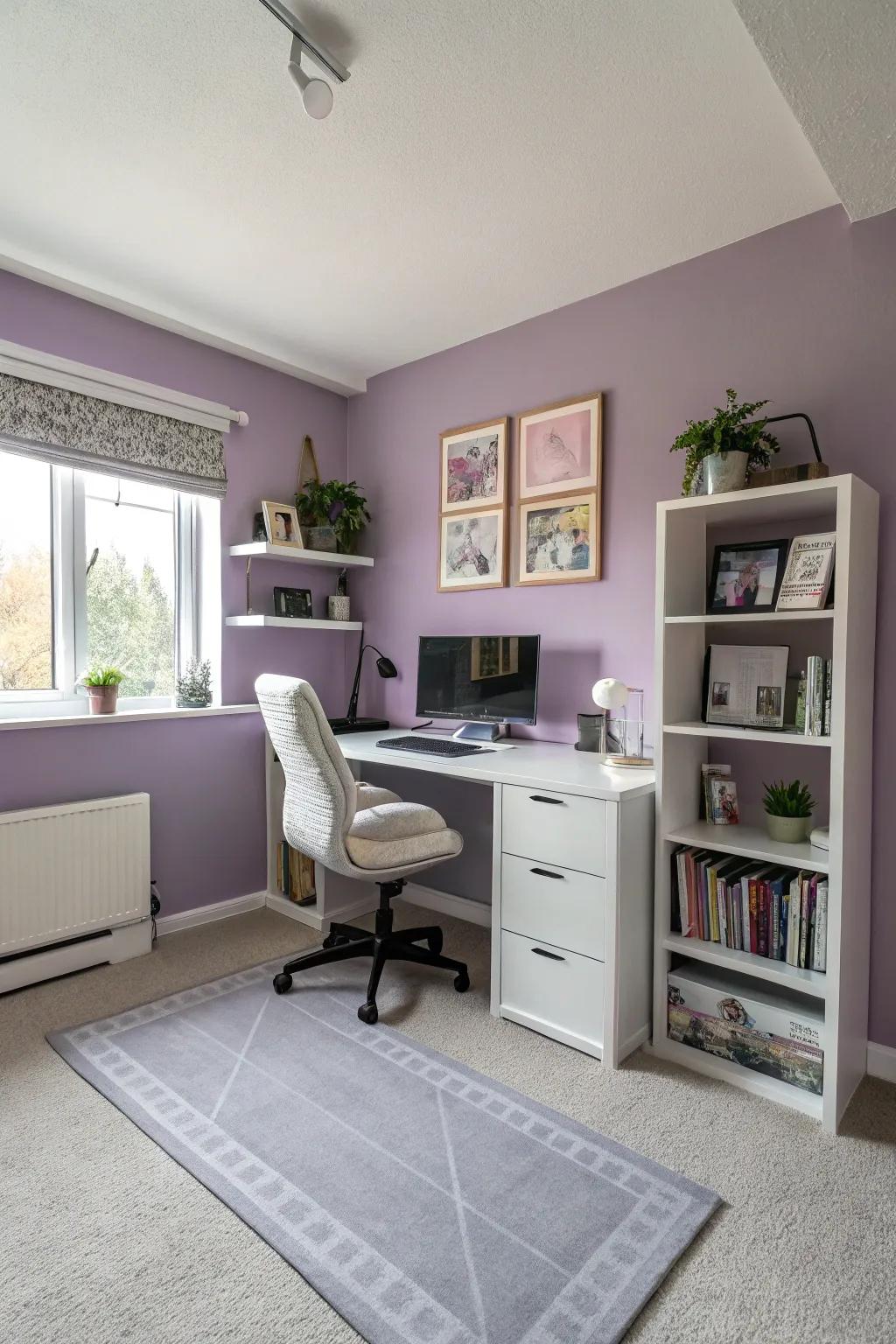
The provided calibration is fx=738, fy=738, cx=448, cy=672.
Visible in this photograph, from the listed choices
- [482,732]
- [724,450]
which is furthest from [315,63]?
[482,732]

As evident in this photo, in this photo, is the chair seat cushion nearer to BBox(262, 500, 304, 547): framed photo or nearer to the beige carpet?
the beige carpet

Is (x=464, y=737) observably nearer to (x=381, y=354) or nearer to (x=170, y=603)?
(x=170, y=603)

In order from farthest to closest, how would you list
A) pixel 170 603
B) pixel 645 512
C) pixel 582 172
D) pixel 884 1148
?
1. pixel 170 603
2. pixel 645 512
3. pixel 582 172
4. pixel 884 1148

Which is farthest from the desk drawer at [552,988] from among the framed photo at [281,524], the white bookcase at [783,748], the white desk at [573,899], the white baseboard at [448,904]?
the framed photo at [281,524]

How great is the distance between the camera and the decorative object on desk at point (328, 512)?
11.3ft

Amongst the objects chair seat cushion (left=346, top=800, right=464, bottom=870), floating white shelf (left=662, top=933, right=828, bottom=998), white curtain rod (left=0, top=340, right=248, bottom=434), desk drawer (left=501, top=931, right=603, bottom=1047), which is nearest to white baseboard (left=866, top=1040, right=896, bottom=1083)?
floating white shelf (left=662, top=933, right=828, bottom=998)

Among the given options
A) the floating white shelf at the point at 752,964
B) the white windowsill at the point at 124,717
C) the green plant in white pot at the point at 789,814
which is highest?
the white windowsill at the point at 124,717

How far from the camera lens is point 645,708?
8.68 ft

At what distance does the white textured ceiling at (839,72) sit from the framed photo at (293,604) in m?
2.45

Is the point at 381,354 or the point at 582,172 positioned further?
the point at 381,354

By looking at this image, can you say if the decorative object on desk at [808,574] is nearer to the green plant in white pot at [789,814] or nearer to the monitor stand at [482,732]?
the green plant in white pot at [789,814]

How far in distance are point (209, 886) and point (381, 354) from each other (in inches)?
98.6

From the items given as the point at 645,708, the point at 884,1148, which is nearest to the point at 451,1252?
the point at 884,1148

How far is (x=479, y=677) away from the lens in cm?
302
